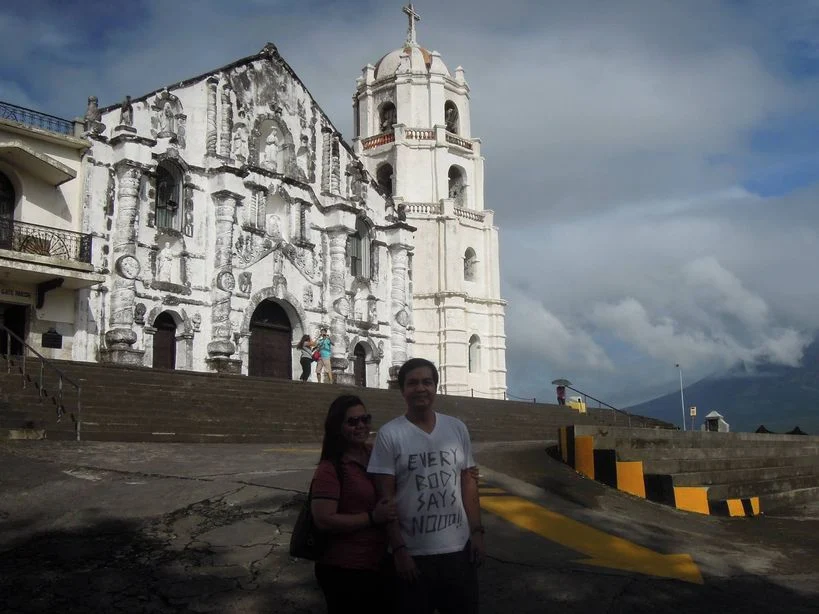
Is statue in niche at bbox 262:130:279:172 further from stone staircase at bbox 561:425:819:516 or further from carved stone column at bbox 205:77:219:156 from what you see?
stone staircase at bbox 561:425:819:516

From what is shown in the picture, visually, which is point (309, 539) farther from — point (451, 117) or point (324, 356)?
point (451, 117)

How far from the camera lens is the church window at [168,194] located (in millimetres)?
25469

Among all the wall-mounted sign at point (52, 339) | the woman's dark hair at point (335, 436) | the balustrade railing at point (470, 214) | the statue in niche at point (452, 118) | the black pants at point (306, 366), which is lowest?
the woman's dark hair at point (335, 436)

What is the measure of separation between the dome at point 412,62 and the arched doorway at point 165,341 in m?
22.0

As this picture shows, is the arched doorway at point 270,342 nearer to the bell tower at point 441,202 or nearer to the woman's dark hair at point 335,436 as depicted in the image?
the bell tower at point 441,202

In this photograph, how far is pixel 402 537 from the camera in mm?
4309

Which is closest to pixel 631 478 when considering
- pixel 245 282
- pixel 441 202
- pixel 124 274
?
pixel 124 274

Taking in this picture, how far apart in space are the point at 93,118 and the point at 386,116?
71.1 ft

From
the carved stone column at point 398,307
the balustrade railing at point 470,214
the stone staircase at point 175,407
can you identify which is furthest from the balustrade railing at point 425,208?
the stone staircase at point 175,407

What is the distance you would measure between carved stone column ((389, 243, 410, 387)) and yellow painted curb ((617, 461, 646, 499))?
2016cm

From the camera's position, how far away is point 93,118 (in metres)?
23.7

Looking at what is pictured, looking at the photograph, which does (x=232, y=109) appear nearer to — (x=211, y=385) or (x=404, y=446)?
(x=211, y=385)

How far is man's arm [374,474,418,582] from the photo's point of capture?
13.8 feet

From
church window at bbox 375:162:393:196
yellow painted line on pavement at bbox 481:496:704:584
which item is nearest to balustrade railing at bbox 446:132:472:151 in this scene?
church window at bbox 375:162:393:196
